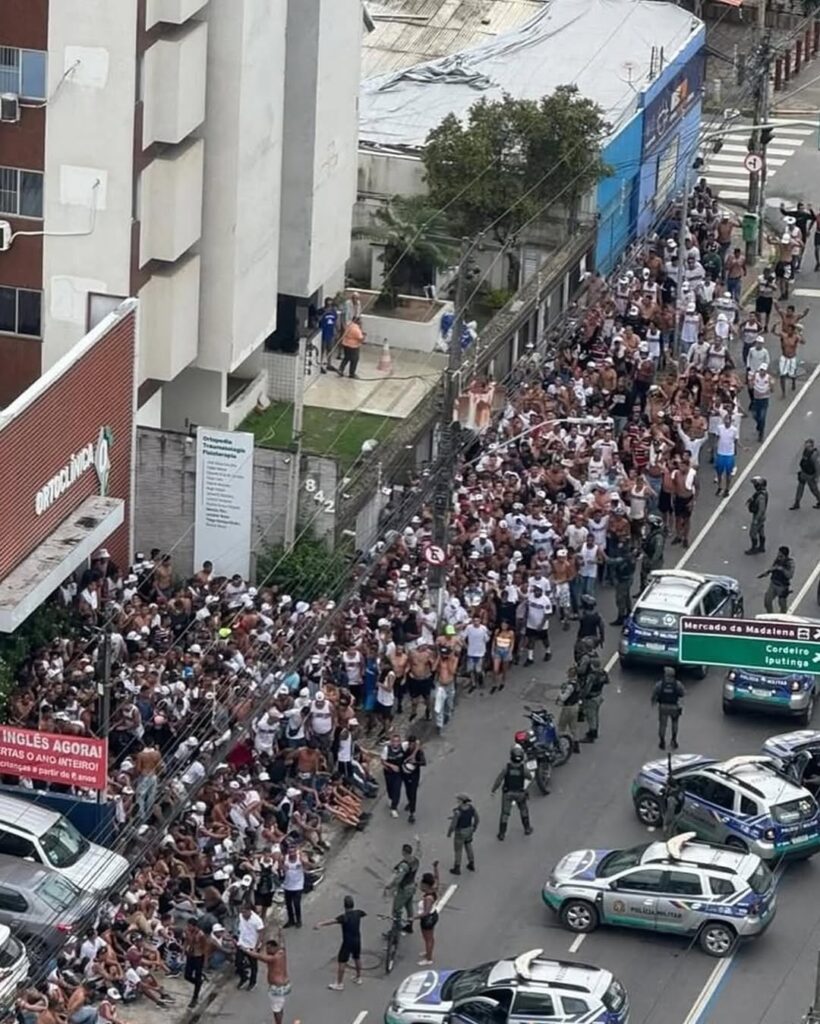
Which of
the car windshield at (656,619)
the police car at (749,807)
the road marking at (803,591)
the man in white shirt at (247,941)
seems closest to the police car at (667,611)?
the car windshield at (656,619)

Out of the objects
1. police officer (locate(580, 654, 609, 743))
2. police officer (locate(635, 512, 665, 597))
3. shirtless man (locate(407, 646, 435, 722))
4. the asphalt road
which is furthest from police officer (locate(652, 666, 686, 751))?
police officer (locate(635, 512, 665, 597))

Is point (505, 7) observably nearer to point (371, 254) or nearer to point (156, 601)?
point (371, 254)

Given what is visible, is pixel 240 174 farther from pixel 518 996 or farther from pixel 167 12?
pixel 518 996

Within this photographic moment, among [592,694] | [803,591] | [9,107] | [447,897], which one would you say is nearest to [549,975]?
[447,897]

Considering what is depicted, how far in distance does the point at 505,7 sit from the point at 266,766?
118 ft

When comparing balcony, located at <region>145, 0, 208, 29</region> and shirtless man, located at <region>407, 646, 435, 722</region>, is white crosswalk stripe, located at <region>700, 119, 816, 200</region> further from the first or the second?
shirtless man, located at <region>407, 646, 435, 722</region>

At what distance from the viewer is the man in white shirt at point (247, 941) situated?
151 ft

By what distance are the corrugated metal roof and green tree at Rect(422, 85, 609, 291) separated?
9688 millimetres

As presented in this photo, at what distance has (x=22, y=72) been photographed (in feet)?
184

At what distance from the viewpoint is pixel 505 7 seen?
8219 cm

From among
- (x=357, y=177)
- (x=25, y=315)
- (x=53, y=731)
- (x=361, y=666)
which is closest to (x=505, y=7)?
(x=357, y=177)

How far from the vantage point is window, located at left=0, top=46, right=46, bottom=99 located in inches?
2201

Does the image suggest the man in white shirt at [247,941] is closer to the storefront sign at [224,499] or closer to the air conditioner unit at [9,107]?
the storefront sign at [224,499]

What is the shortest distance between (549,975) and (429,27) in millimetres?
40864
